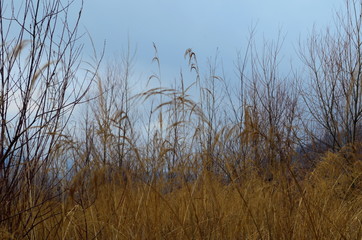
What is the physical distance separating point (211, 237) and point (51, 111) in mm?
1084

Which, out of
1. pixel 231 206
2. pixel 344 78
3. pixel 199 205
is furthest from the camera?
pixel 344 78

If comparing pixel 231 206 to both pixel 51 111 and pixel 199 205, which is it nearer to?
Result: pixel 199 205

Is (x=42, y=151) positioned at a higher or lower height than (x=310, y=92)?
lower

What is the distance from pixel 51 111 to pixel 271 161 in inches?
58.9

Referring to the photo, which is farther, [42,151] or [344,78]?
[344,78]

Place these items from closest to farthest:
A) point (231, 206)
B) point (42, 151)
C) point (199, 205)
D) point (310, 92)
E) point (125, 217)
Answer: point (42, 151) < point (125, 217) < point (199, 205) < point (231, 206) < point (310, 92)

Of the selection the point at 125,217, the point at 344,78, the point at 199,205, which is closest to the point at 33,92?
the point at 125,217

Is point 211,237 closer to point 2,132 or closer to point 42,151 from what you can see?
point 42,151

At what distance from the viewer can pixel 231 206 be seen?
8.64 ft

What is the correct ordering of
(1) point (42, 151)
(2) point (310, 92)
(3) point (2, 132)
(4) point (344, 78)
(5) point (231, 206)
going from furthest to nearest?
1. (2) point (310, 92)
2. (4) point (344, 78)
3. (5) point (231, 206)
4. (1) point (42, 151)
5. (3) point (2, 132)

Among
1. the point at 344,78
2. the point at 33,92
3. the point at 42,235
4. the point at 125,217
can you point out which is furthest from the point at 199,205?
the point at 344,78

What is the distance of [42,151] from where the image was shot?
7.04 feet

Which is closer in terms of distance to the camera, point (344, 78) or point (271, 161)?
point (271, 161)

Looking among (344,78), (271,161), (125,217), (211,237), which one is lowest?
(211,237)
